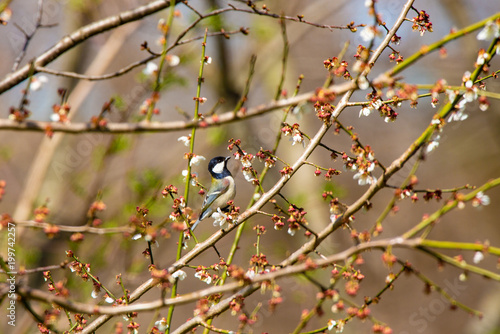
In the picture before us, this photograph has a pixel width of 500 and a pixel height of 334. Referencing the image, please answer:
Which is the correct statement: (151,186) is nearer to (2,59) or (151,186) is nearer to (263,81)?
(263,81)

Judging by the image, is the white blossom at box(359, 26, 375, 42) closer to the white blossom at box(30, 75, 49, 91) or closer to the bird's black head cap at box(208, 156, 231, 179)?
the white blossom at box(30, 75, 49, 91)

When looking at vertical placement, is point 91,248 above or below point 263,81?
below

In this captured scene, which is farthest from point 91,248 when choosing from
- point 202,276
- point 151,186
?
point 202,276

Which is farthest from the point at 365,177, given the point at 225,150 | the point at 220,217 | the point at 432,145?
the point at 225,150

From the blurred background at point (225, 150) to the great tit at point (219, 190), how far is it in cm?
24

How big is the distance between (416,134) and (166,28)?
9.30m

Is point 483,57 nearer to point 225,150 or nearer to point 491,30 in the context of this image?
point 491,30

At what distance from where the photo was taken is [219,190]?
3324 mm

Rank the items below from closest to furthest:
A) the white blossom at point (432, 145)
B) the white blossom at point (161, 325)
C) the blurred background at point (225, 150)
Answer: the white blossom at point (432, 145), the white blossom at point (161, 325), the blurred background at point (225, 150)

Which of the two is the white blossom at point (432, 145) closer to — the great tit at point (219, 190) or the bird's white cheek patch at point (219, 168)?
the great tit at point (219, 190)

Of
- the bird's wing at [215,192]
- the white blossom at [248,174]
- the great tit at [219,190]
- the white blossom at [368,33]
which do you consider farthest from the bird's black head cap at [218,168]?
the white blossom at [368,33]

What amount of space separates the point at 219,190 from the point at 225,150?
2.91m

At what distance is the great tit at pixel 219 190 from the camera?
324cm

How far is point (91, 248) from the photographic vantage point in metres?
4.23
